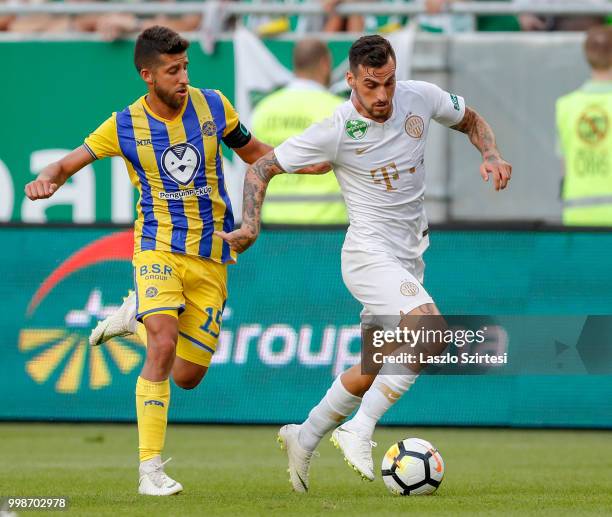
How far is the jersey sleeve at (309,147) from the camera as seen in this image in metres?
7.62

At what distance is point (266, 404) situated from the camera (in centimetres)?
1076

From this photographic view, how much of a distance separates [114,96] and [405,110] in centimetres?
603

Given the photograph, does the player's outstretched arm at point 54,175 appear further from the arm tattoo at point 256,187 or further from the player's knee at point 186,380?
the player's knee at point 186,380

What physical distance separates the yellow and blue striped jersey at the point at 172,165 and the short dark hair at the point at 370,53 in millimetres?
924

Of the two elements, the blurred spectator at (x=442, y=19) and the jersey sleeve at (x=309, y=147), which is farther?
the blurred spectator at (x=442, y=19)

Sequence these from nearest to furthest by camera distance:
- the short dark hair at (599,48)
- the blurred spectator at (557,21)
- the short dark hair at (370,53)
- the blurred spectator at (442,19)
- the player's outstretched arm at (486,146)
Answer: the short dark hair at (370,53) < the player's outstretched arm at (486,146) < the short dark hair at (599,48) < the blurred spectator at (442,19) < the blurred spectator at (557,21)

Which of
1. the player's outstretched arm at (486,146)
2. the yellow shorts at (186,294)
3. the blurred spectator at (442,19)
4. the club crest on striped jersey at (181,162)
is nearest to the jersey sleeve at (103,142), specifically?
the club crest on striped jersey at (181,162)

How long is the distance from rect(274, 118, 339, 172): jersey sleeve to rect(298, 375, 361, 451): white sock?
120cm

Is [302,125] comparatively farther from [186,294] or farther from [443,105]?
[186,294]

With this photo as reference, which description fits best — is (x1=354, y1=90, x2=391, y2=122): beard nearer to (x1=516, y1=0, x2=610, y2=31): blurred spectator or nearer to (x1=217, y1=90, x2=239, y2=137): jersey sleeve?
(x1=217, y1=90, x2=239, y2=137): jersey sleeve

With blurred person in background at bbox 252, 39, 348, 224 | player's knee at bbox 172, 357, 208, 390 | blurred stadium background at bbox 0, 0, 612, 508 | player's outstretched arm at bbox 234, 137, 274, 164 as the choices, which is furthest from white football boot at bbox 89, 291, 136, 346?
blurred person in background at bbox 252, 39, 348, 224

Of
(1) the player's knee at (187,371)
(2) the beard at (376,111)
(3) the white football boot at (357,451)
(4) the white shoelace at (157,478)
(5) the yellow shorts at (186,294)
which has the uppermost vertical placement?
(2) the beard at (376,111)

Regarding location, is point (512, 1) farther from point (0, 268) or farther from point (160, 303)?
point (160, 303)

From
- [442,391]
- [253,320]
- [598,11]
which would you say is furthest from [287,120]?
[598,11]
